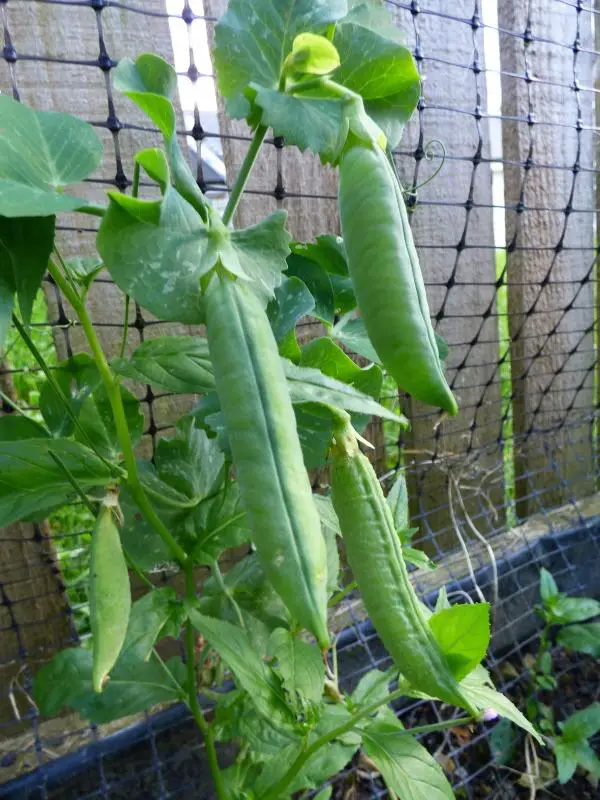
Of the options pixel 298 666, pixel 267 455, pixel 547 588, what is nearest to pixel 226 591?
pixel 298 666

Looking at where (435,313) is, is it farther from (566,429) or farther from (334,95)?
(334,95)

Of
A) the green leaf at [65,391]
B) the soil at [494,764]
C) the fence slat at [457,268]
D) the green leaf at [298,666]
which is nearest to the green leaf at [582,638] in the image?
the soil at [494,764]

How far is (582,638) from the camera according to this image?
1029 millimetres

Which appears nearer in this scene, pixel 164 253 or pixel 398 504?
pixel 164 253

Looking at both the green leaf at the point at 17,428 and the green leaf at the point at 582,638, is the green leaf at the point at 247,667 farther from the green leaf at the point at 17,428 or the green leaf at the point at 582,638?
the green leaf at the point at 582,638

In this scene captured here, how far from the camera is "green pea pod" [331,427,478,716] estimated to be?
380mm

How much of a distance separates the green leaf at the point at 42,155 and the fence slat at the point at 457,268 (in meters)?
0.59

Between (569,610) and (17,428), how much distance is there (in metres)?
0.90

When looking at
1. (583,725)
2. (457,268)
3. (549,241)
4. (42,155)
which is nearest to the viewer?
(42,155)

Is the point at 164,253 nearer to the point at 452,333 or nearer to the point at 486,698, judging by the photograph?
the point at 486,698

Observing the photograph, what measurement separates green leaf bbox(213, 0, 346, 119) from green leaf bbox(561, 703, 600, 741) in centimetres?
101

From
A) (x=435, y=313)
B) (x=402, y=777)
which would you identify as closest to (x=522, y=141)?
(x=435, y=313)

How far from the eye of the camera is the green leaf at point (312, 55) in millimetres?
351

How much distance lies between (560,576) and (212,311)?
1107 millimetres
